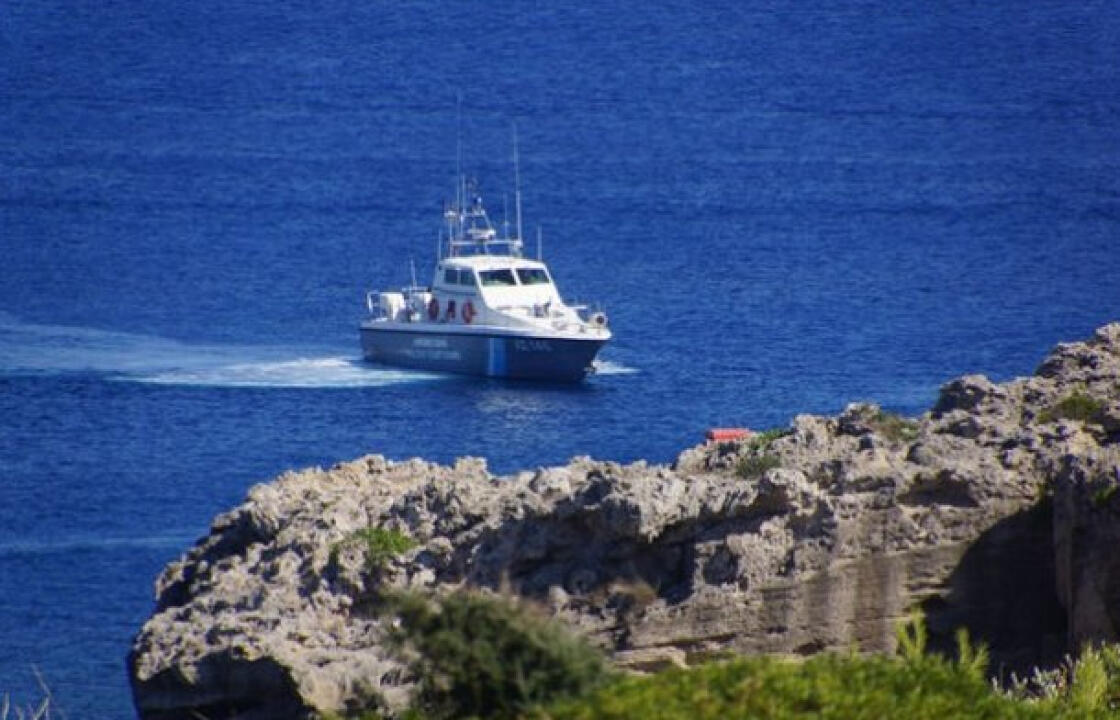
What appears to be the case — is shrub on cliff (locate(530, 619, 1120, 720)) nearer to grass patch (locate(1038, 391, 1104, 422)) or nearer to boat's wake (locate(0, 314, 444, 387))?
grass patch (locate(1038, 391, 1104, 422))

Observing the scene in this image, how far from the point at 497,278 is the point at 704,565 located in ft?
157

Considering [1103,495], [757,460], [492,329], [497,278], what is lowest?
[1103,495]

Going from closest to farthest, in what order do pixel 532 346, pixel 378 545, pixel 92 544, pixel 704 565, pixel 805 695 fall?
1. pixel 805 695
2. pixel 704 565
3. pixel 378 545
4. pixel 92 544
5. pixel 532 346

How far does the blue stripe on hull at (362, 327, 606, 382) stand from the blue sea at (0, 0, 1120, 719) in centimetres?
55

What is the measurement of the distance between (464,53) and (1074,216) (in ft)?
158

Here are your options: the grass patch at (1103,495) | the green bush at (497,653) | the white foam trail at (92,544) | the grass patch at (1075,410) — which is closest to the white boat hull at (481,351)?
the white foam trail at (92,544)

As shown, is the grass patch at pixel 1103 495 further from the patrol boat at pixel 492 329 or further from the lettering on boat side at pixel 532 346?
the lettering on boat side at pixel 532 346

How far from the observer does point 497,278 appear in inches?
2594

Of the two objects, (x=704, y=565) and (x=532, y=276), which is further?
(x=532, y=276)

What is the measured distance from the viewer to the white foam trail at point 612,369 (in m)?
66.1

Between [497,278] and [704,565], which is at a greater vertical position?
[497,278]

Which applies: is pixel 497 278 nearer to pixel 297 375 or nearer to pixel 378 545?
pixel 297 375

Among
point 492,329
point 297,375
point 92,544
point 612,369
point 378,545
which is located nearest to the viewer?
point 378,545

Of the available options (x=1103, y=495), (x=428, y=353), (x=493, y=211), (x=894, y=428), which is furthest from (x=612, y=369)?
(x=1103, y=495)
